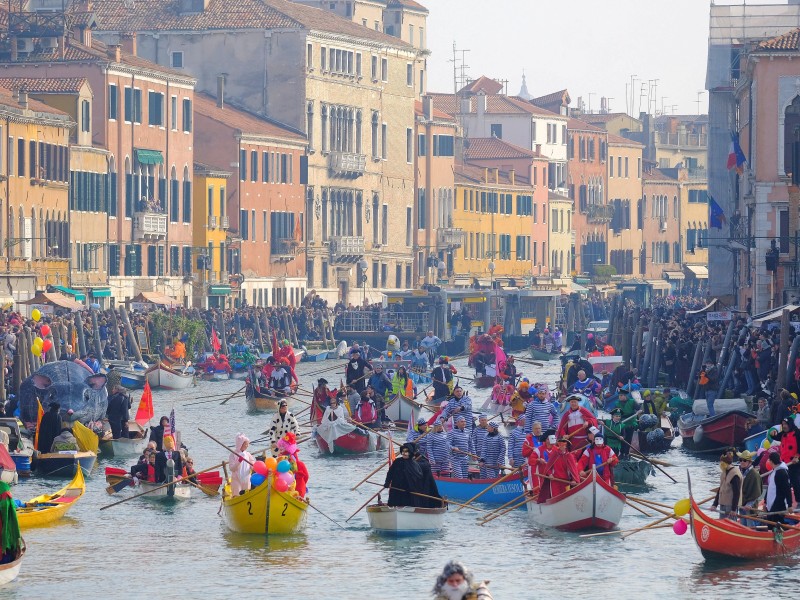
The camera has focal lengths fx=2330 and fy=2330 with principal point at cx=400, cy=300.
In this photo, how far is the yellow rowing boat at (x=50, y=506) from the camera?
36.4 meters

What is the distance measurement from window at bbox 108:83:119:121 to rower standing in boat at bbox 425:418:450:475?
48271 millimetres

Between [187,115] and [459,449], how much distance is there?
55831 mm

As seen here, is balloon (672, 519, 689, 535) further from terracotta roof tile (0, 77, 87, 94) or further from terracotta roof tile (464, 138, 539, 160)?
terracotta roof tile (464, 138, 539, 160)

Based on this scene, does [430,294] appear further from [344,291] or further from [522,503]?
[522,503]

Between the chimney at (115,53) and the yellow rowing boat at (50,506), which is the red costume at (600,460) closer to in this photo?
the yellow rowing boat at (50,506)

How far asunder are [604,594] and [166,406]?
3256 centimetres

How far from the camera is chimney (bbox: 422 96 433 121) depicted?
120250mm

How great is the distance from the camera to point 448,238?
122 m

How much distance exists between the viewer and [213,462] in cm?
4725

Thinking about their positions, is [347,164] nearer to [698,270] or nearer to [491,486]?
[698,270]

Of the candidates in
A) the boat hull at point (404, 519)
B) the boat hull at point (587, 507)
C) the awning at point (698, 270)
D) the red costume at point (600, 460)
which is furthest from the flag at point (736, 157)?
the awning at point (698, 270)

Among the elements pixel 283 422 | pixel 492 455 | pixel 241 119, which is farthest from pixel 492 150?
pixel 492 455

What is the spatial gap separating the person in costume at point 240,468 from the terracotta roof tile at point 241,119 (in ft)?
205

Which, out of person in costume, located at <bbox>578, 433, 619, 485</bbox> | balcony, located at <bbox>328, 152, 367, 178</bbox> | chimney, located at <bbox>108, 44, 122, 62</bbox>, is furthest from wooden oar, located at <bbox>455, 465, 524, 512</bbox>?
balcony, located at <bbox>328, 152, 367, 178</bbox>
